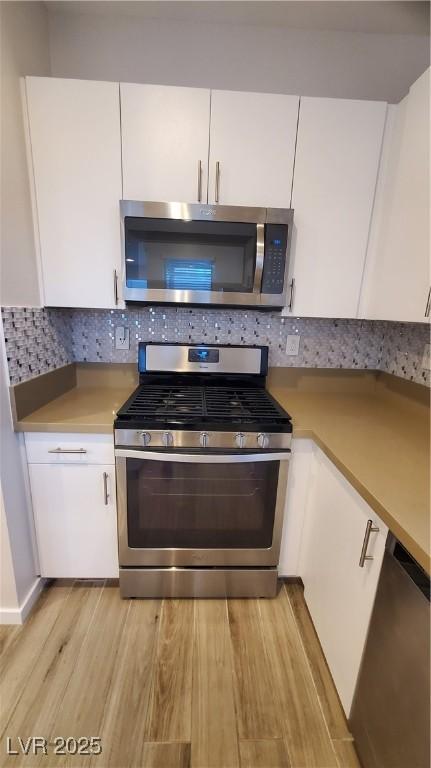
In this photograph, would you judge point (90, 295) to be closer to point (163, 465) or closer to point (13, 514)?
point (163, 465)

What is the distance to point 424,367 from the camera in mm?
1536

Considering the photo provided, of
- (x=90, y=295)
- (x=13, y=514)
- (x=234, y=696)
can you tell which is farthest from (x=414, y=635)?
(x=90, y=295)

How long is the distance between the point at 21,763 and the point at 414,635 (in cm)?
123

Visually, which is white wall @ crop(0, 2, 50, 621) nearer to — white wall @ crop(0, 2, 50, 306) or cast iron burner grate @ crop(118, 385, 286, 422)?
white wall @ crop(0, 2, 50, 306)

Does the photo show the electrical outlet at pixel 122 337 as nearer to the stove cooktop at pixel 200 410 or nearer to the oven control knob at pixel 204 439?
the stove cooktop at pixel 200 410

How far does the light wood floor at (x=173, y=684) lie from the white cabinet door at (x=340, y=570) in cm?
16

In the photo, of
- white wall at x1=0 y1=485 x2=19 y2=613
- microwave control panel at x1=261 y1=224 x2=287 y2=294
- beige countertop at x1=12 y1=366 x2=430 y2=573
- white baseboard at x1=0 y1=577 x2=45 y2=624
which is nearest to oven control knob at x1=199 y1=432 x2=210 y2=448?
beige countertop at x1=12 y1=366 x2=430 y2=573

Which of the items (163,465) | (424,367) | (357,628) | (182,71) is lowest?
(357,628)

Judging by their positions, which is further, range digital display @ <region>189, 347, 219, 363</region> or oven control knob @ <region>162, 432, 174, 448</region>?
range digital display @ <region>189, 347, 219, 363</region>

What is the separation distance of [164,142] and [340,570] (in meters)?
1.78

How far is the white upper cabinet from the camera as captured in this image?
117cm

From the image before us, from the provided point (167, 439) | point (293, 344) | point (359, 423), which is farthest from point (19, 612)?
point (293, 344)

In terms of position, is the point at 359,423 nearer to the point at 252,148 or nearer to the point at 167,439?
the point at 167,439

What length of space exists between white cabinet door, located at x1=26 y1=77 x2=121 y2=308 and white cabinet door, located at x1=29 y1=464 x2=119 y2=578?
768 mm
